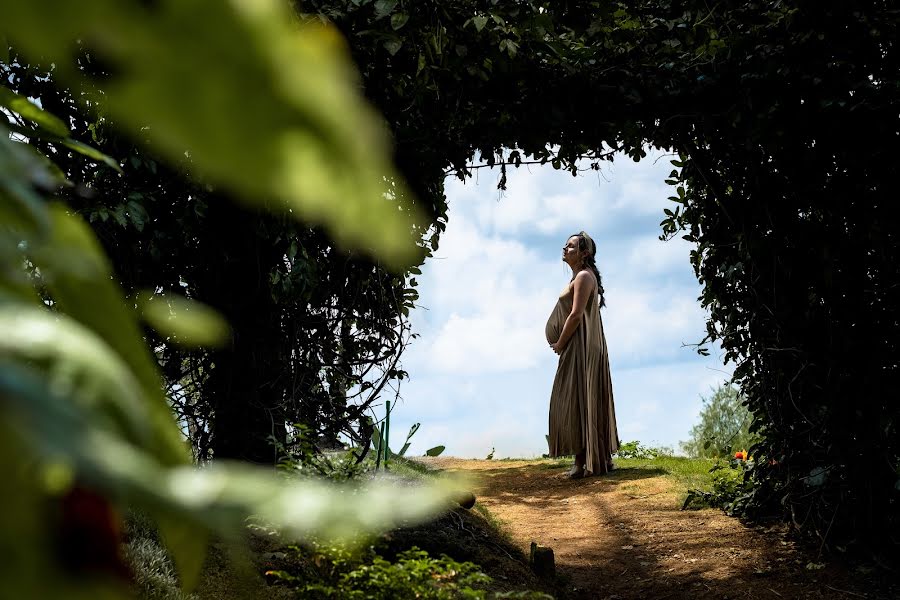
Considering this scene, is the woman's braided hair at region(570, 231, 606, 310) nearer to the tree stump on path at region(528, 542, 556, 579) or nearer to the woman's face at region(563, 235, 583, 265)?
the woman's face at region(563, 235, 583, 265)

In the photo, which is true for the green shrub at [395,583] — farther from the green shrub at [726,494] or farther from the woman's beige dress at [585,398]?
the woman's beige dress at [585,398]

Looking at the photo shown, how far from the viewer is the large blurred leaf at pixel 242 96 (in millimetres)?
156

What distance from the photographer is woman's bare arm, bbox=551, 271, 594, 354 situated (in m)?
Answer: 7.72

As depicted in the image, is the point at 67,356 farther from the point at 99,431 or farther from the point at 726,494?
the point at 726,494

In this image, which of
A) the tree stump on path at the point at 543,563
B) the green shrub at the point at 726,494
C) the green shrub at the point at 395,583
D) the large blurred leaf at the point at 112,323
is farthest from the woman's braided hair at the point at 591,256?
the large blurred leaf at the point at 112,323

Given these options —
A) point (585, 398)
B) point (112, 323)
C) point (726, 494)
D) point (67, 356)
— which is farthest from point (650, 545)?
point (67, 356)

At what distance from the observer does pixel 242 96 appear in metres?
0.16

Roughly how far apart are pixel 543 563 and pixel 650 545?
0.97 meters

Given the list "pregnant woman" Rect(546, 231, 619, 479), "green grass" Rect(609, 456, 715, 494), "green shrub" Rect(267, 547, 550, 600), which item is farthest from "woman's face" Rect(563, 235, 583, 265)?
"green shrub" Rect(267, 547, 550, 600)

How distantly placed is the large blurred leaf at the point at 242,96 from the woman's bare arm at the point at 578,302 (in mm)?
7642

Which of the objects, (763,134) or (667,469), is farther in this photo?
(667,469)

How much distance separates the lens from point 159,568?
9.42 feet

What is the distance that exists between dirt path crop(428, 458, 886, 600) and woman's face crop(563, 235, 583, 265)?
215cm

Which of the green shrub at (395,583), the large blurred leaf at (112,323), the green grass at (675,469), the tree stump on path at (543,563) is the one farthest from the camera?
the green grass at (675,469)
